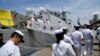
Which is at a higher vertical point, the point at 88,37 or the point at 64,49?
the point at 64,49

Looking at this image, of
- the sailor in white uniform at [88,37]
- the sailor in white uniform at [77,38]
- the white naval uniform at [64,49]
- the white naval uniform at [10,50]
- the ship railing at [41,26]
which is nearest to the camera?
the white naval uniform at [10,50]

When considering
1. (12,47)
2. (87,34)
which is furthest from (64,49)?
(87,34)

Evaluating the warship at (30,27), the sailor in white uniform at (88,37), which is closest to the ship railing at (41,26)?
the warship at (30,27)

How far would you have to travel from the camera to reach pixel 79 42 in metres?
14.8

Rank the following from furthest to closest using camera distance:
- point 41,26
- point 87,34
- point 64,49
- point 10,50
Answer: point 41,26, point 87,34, point 64,49, point 10,50

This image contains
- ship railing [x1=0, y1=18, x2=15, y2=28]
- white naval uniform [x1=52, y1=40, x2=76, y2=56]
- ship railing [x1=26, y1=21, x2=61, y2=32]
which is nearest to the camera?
white naval uniform [x1=52, y1=40, x2=76, y2=56]

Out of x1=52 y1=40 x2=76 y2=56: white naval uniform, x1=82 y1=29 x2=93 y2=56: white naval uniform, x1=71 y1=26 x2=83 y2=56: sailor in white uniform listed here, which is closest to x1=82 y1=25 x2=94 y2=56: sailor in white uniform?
x1=82 y1=29 x2=93 y2=56: white naval uniform

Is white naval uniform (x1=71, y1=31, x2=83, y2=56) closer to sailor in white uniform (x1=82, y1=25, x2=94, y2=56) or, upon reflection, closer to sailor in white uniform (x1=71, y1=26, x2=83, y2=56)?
sailor in white uniform (x1=71, y1=26, x2=83, y2=56)

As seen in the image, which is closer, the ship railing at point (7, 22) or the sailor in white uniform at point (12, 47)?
the sailor in white uniform at point (12, 47)

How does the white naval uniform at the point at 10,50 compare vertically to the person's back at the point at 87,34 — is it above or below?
above

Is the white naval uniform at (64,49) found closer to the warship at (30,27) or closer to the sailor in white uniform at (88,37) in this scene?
the sailor in white uniform at (88,37)

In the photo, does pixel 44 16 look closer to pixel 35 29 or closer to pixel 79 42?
pixel 35 29

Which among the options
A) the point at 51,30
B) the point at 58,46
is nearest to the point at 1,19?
the point at 51,30

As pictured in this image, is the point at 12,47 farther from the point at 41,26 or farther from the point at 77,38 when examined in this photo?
the point at 41,26
